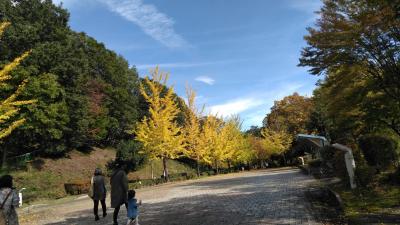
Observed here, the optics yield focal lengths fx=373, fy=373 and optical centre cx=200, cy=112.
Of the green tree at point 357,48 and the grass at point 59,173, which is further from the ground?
the green tree at point 357,48

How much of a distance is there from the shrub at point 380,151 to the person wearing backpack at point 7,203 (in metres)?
12.5

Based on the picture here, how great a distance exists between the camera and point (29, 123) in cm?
2716

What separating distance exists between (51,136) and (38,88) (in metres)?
3.99

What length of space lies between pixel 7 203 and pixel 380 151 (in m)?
12.9

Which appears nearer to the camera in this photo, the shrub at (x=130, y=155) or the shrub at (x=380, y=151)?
the shrub at (x=380, y=151)

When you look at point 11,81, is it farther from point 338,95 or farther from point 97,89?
point 338,95

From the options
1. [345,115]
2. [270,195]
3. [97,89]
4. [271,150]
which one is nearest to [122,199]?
[270,195]

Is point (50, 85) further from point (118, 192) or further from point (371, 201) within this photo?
point (371, 201)

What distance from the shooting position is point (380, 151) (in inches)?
561

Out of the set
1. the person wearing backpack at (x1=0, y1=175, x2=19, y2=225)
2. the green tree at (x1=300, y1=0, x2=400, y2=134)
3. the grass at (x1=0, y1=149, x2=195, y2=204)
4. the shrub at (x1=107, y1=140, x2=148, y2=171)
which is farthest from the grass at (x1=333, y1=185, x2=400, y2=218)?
the shrub at (x1=107, y1=140, x2=148, y2=171)

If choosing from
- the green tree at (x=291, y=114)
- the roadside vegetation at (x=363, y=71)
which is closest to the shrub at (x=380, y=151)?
the roadside vegetation at (x=363, y=71)

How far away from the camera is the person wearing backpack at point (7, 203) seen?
20.3ft

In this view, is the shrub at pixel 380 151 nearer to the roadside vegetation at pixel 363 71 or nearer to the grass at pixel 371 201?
the roadside vegetation at pixel 363 71

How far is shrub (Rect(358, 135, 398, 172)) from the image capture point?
14.2 metres
